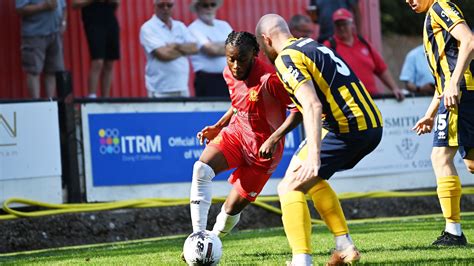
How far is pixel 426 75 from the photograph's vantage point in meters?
16.6

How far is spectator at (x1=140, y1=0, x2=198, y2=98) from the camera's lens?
14648mm

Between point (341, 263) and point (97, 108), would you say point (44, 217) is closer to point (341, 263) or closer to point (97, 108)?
point (97, 108)

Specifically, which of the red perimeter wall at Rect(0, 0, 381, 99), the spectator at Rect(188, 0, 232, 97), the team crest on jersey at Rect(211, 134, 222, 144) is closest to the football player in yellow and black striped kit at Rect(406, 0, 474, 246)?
the team crest on jersey at Rect(211, 134, 222, 144)

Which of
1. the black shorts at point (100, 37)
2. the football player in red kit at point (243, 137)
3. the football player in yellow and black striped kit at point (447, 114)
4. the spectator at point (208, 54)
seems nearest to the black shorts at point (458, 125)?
the football player in yellow and black striped kit at point (447, 114)

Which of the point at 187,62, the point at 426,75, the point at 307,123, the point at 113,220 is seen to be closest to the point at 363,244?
the point at 307,123

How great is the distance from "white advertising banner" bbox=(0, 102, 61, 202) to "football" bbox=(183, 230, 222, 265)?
4.99 meters

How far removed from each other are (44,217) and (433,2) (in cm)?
584

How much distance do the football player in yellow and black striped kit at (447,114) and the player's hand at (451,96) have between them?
0.42 meters

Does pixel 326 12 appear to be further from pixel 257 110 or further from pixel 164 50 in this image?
pixel 257 110

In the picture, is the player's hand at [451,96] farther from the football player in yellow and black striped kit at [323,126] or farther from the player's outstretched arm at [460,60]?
the football player in yellow and black striped kit at [323,126]

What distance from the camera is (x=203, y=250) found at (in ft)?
26.1

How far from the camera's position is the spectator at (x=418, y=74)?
54.5ft

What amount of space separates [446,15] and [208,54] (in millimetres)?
6405

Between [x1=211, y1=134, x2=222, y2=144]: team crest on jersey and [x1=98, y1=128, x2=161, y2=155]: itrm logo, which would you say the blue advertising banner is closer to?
[x1=98, y1=128, x2=161, y2=155]: itrm logo
